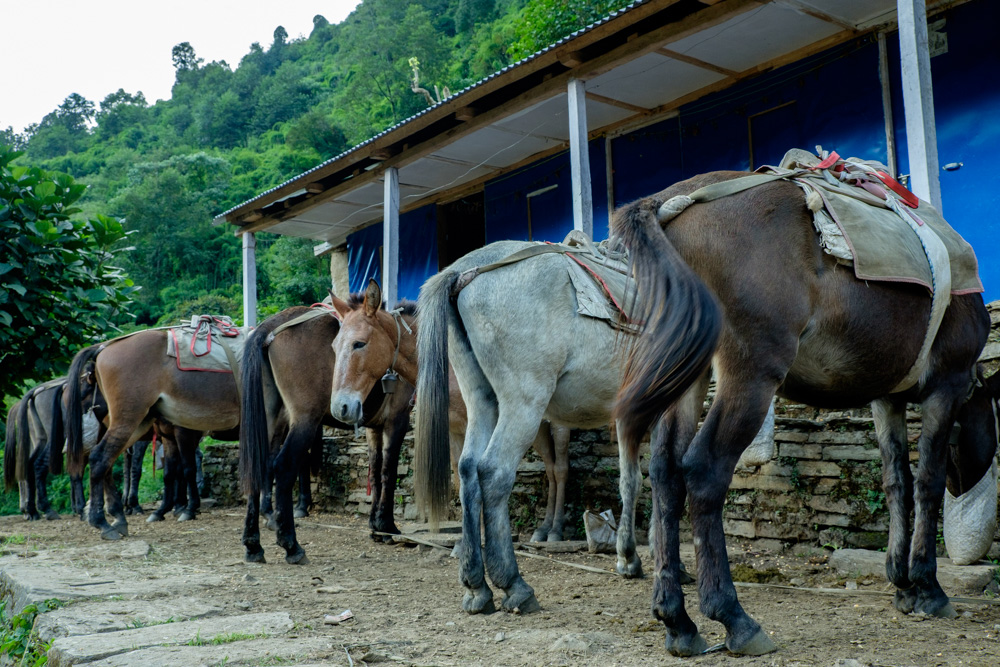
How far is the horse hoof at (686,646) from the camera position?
269cm

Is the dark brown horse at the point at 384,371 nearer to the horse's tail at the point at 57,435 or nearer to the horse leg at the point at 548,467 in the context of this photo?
the horse leg at the point at 548,467

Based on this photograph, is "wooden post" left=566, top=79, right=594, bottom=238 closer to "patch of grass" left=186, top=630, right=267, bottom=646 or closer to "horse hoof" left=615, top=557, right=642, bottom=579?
"horse hoof" left=615, top=557, right=642, bottom=579

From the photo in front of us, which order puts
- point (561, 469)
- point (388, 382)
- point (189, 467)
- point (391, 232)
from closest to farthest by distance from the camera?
point (388, 382) → point (561, 469) → point (189, 467) → point (391, 232)

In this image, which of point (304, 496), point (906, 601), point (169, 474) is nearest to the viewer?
point (906, 601)

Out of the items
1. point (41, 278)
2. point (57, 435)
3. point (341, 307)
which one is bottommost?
point (57, 435)

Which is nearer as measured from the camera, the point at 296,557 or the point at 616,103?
the point at 296,557

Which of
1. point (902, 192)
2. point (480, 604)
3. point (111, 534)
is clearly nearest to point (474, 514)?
point (480, 604)

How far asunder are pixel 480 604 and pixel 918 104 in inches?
196

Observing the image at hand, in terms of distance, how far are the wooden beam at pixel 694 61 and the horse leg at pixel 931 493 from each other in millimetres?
5164

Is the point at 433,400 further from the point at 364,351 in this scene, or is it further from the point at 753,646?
the point at 753,646

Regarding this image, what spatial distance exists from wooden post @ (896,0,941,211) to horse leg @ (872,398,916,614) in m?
2.71

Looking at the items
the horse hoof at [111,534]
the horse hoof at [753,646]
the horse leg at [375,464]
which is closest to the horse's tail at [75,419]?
the horse hoof at [111,534]

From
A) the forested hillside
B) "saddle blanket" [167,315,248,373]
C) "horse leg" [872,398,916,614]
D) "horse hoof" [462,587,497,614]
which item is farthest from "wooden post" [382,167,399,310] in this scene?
the forested hillside

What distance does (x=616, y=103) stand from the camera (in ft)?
30.3
